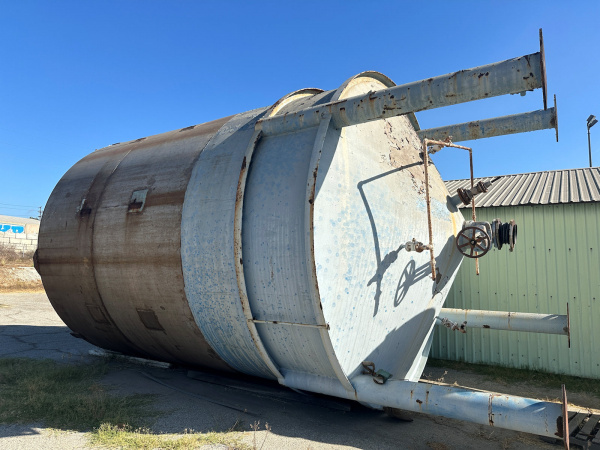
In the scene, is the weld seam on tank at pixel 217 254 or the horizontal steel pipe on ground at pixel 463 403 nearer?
the horizontal steel pipe on ground at pixel 463 403

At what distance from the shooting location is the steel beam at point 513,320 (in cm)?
544

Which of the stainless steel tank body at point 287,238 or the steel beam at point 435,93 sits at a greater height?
the steel beam at point 435,93

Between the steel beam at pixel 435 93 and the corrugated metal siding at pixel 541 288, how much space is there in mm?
5521

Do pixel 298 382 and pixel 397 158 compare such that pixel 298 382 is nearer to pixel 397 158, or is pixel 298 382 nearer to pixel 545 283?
pixel 397 158

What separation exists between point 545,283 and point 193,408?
21.7 ft

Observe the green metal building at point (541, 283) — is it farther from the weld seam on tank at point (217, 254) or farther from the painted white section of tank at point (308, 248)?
the weld seam on tank at point (217, 254)

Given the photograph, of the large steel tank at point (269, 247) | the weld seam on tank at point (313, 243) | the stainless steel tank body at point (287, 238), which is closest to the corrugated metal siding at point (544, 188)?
the stainless steel tank body at point (287, 238)

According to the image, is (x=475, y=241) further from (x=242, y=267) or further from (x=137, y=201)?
(x=137, y=201)

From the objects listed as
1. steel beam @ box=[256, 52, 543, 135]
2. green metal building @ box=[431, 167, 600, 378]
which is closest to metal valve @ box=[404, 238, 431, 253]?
steel beam @ box=[256, 52, 543, 135]

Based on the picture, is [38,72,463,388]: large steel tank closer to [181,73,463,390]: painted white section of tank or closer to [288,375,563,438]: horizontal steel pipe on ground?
[181,73,463,390]: painted white section of tank

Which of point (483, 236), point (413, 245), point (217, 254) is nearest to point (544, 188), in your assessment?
point (483, 236)

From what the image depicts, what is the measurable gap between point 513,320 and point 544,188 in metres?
4.94

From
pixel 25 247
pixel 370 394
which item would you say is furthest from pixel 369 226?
pixel 25 247

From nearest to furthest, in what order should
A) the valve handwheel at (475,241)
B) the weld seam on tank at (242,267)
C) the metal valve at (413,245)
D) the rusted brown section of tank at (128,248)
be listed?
1. the weld seam on tank at (242,267)
2. the metal valve at (413,245)
3. the valve handwheel at (475,241)
4. the rusted brown section of tank at (128,248)
